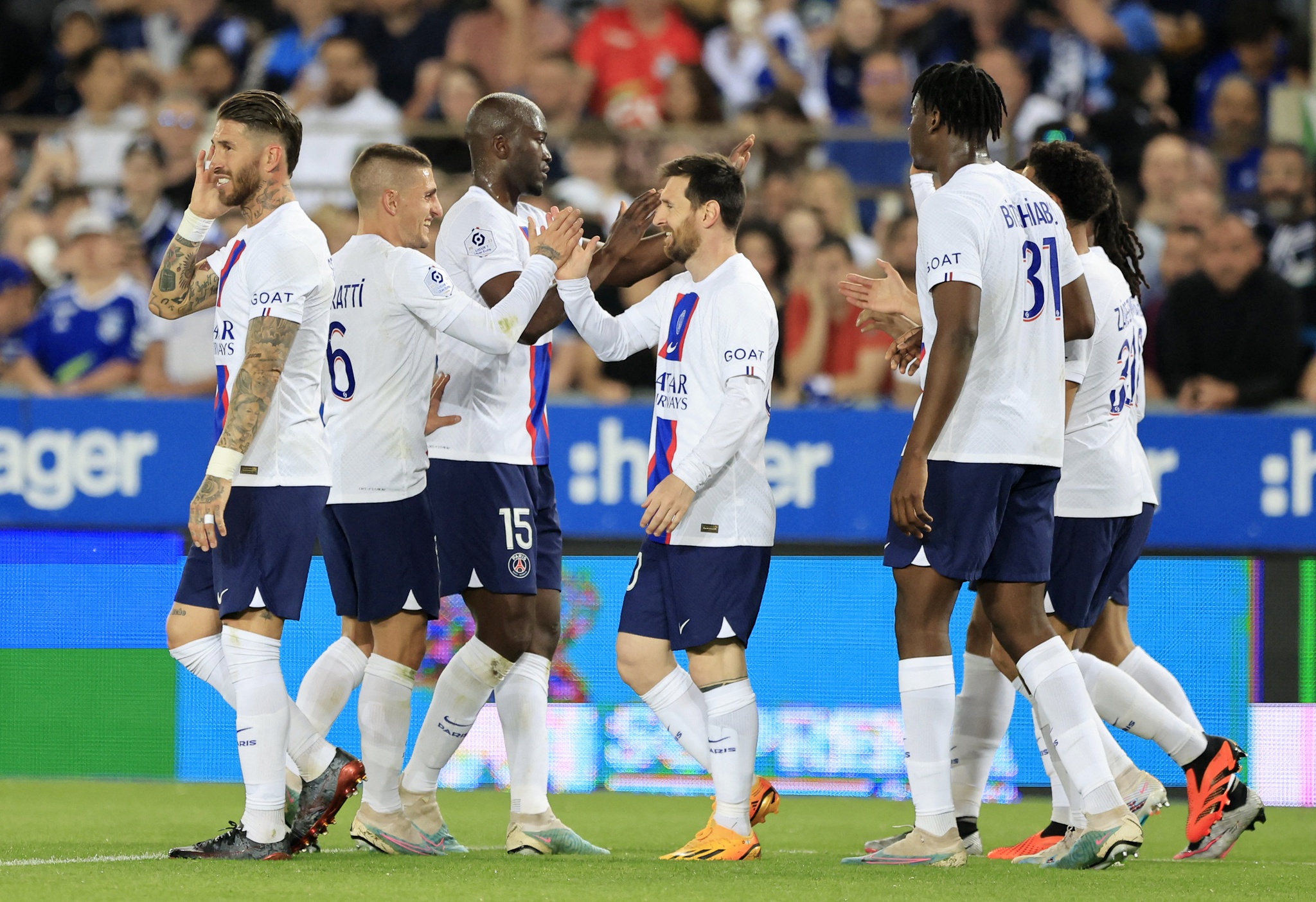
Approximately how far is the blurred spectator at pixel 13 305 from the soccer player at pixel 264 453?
5137 mm

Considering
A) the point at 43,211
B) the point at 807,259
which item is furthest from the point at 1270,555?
the point at 43,211

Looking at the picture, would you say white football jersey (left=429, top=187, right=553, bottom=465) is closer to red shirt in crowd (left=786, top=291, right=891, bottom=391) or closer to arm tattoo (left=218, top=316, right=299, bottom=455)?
arm tattoo (left=218, top=316, right=299, bottom=455)

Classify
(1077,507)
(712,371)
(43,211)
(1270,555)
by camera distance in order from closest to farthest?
(712,371), (1077,507), (1270,555), (43,211)

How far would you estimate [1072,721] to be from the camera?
5312mm

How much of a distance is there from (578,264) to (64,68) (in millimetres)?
9425

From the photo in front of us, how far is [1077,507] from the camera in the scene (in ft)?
20.6

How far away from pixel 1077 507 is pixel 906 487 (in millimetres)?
1305

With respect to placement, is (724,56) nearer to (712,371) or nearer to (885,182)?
(885,182)

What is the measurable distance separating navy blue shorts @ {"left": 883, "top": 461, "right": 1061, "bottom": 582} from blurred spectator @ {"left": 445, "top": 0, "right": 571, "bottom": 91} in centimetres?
857

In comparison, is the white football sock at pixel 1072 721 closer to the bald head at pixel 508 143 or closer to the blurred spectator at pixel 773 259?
the bald head at pixel 508 143

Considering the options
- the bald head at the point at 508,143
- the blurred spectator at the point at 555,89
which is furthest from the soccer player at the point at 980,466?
the blurred spectator at the point at 555,89

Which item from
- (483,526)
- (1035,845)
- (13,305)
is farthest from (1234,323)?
(13,305)

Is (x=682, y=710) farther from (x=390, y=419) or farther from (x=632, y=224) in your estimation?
(x=632, y=224)

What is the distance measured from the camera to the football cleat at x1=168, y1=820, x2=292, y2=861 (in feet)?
17.5
